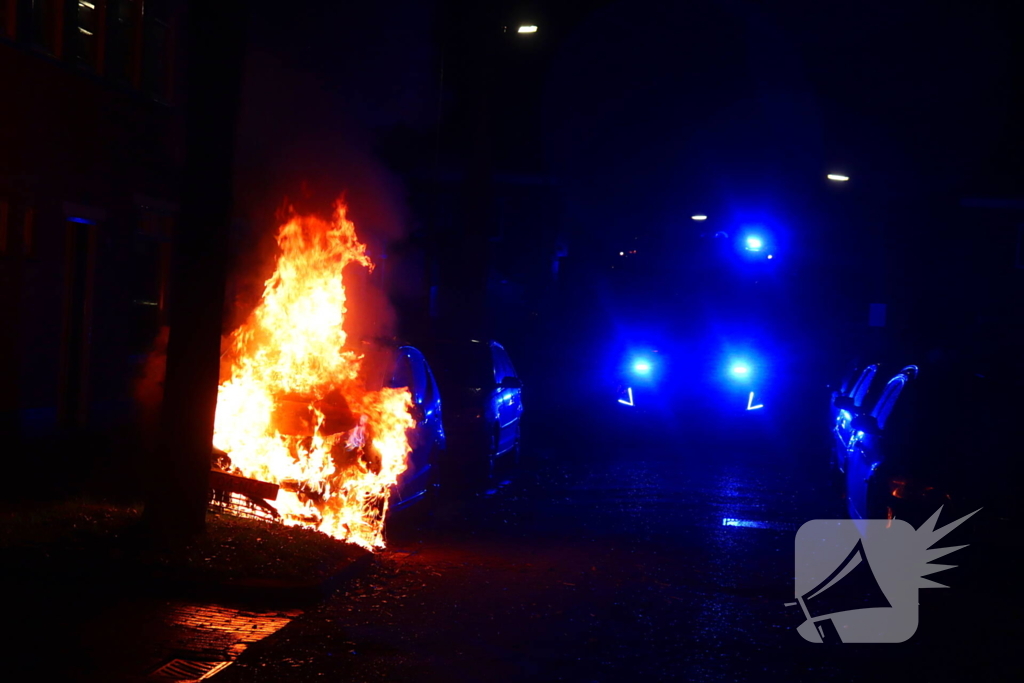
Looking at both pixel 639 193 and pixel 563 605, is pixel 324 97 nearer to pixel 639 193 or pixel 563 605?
pixel 563 605

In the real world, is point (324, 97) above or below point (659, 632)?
above

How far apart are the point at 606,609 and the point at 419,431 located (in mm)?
3451

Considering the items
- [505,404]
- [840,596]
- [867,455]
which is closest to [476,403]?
[505,404]

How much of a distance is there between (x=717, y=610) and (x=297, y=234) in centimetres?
602

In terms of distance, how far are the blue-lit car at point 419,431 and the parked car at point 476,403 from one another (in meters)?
2.04

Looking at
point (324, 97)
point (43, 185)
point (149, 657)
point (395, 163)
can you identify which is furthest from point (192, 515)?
point (395, 163)

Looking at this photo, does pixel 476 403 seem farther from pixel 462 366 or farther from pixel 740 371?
pixel 740 371

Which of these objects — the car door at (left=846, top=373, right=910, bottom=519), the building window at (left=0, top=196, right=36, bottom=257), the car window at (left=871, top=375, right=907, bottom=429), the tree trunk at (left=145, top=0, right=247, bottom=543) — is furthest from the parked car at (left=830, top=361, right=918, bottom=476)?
the building window at (left=0, top=196, right=36, bottom=257)

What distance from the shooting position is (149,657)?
18.2 ft

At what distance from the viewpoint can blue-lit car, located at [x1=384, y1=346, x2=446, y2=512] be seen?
31.6ft

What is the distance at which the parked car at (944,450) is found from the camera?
25.0 feet

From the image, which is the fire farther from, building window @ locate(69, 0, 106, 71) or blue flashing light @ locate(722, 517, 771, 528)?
building window @ locate(69, 0, 106, 71)

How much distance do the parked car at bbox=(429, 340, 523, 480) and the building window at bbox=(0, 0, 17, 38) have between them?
6.75 meters

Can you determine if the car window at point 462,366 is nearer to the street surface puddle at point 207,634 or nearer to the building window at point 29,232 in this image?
the building window at point 29,232
